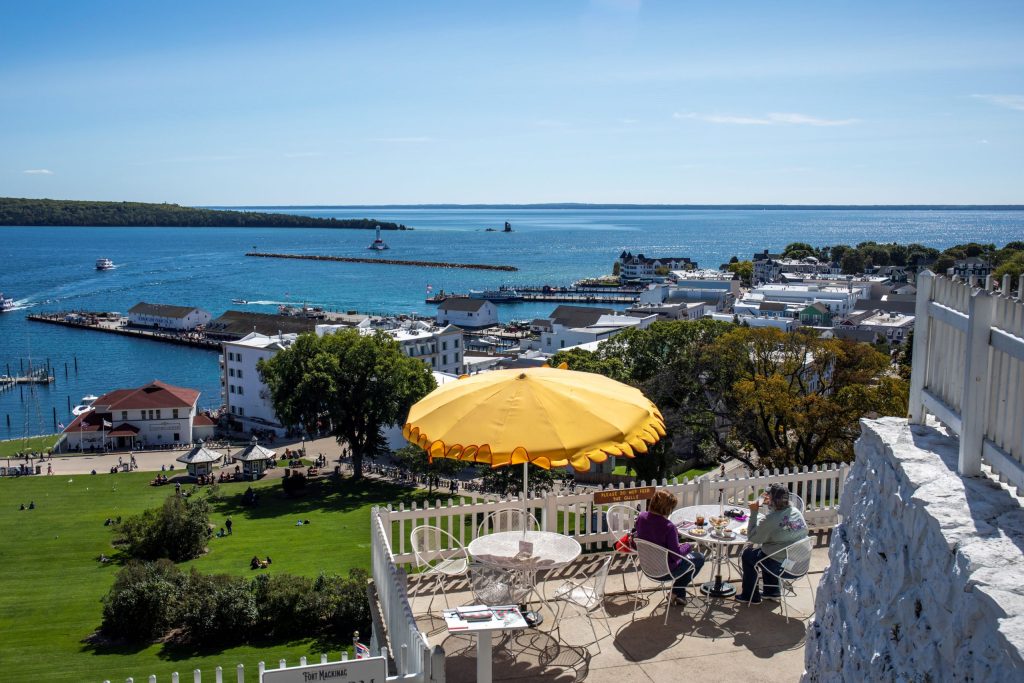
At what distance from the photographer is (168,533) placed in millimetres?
32031

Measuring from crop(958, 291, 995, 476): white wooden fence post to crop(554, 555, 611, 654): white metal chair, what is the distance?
3.92 m

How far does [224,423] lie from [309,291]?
96.7m

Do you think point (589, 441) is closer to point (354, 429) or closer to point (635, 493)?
point (635, 493)

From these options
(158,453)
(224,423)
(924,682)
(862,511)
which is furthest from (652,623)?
(224,423)

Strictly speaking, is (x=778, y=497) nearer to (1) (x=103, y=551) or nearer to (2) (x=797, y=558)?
(2) (x=797, y=558)

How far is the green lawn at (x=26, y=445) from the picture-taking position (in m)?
56.2

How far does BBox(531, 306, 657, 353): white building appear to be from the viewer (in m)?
81.0

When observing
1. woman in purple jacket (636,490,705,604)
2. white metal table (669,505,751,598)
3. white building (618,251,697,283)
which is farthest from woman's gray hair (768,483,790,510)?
white building (618,251,697,283)

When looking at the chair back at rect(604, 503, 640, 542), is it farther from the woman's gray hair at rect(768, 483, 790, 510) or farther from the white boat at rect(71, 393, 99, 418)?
the white boat at rect(71, 393, 99, 418)

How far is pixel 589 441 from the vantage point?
26.8 feet

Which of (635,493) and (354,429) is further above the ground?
(635,493)

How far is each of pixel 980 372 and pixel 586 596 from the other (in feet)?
14.4

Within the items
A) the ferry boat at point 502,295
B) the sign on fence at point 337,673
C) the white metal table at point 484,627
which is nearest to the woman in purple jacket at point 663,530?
the white metal table at point 484,627

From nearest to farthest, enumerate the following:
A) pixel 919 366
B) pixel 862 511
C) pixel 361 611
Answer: pixel 862 511 < pixel 919 366 < pixel 361 611
